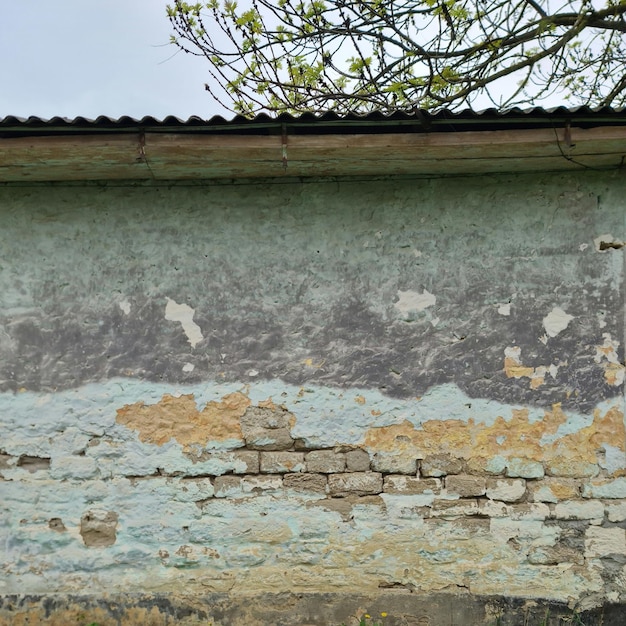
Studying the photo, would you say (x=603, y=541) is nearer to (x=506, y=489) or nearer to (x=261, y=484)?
(x=506, y=489)

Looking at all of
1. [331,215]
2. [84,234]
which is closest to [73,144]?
[84,234]

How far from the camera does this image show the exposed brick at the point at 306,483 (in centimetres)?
364

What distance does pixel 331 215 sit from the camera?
12.4 feet

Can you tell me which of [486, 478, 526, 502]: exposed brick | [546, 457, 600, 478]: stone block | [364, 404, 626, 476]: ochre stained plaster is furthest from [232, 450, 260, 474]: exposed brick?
[546, 457, 600, 478]: stone block

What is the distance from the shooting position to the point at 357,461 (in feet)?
12.0

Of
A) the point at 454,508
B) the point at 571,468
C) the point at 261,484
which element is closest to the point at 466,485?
the point at 454,508

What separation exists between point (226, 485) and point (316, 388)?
29.0 inches

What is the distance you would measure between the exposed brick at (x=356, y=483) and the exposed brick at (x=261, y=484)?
296mm

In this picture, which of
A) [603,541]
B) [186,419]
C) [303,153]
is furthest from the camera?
[186,419]

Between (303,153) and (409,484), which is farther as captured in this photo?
(409,484)

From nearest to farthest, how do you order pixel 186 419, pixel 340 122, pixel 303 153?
pixel 340 122
pixel 303 153
pixel 186 419

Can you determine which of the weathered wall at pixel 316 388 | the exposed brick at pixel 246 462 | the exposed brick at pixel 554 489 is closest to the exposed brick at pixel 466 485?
the weathered wall at pixel 316 388

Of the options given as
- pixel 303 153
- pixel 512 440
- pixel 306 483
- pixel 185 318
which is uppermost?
pixel 303 153

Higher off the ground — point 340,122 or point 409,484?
point 340,122
